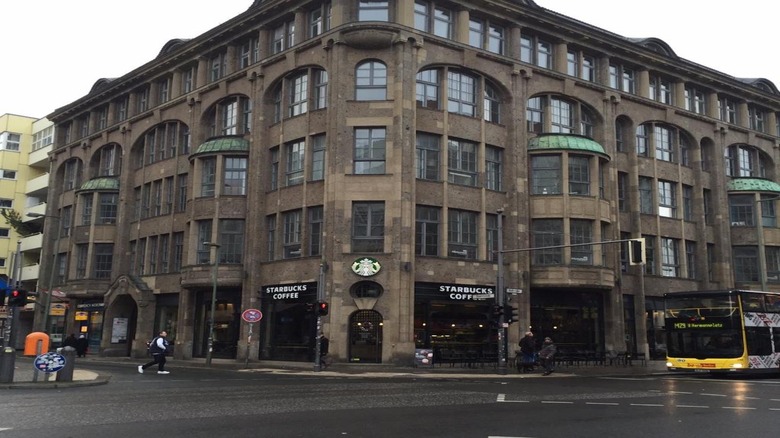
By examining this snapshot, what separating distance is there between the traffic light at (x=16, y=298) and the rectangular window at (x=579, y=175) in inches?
1057

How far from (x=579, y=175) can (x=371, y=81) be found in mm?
12147

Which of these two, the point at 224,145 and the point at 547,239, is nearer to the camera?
the point at 547,239

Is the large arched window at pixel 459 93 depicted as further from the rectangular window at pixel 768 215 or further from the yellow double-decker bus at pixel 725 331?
the rectangular window at pixel 768 215

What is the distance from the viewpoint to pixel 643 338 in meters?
40.5

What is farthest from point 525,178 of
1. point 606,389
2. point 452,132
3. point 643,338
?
point 606,389

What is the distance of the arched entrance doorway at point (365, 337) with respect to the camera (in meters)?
32.1

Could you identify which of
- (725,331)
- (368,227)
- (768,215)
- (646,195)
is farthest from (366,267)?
(768,215)

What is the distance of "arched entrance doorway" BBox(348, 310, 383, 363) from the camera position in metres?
32.1

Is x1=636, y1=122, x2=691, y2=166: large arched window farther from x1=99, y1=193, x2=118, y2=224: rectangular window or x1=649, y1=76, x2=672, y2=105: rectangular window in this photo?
x1=99, y1=193, x2=118, y2=224: rectangular window

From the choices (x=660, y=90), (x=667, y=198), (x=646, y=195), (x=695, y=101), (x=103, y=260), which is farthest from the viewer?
(x=103, y=260)

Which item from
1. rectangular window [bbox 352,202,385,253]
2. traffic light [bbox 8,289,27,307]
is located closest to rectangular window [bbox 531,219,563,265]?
rectangular window [bbox 352,202,385,253]

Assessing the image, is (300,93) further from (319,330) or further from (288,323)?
(319,330)

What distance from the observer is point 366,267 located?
32219 mm

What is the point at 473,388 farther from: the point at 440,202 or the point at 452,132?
the point at 452,132
